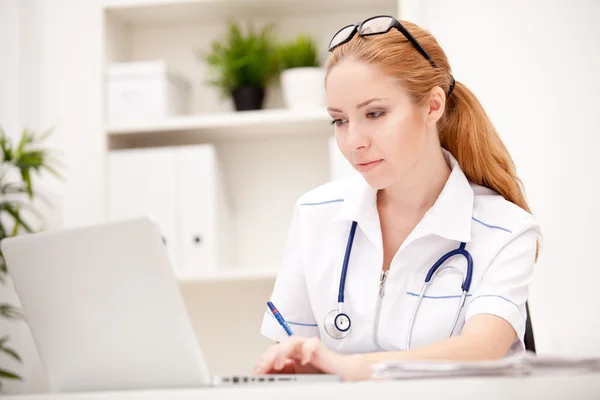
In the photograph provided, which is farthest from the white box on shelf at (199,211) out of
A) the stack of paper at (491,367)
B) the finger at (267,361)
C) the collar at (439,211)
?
the stack of paper at (491,367)

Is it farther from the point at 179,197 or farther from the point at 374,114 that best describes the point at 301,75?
the point at 374,114

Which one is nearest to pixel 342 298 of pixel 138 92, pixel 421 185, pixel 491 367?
pixel 421 185

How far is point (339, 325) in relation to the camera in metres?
1.33

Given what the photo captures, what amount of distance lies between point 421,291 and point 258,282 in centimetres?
141

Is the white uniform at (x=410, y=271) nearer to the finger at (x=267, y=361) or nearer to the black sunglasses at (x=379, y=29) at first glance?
the black sunglasses at (x=379, y=29)

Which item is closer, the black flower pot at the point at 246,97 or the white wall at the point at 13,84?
the black flower pot at the point at 246,97

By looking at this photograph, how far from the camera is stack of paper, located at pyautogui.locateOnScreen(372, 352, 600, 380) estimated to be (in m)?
0.59

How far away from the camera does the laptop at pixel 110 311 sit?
0.74 meters

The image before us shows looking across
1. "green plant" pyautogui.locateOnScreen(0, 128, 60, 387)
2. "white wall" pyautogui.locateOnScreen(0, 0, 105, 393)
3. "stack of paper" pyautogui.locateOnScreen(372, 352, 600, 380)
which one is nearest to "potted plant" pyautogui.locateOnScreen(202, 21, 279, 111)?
"white wall" pyautogui.locateOnScreen(0, 0, 105, 393)

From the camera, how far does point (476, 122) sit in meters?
1.43

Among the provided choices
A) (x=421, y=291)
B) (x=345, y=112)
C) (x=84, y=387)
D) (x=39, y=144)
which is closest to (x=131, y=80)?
(x=39, y=144)

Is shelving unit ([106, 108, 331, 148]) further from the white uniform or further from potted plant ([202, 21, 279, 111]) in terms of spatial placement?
the white uniform

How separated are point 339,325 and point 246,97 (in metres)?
1.38

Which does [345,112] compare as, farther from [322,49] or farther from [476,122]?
[322,49]
